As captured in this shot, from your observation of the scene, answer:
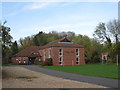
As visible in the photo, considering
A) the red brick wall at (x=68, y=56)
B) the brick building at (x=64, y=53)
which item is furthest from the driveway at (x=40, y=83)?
the brick building at (x=64, y=53)

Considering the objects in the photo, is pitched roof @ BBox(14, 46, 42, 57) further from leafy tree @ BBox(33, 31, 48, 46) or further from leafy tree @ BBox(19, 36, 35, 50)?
leafy tree @ BBox(19, 36, 35, 50)

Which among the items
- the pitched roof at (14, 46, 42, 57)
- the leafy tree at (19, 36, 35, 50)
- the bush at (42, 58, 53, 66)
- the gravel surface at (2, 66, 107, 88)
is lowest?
the bush at (42, 58, 53, 66)

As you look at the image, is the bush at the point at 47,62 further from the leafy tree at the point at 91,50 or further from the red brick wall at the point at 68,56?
the leafy tree at the point at 91,50

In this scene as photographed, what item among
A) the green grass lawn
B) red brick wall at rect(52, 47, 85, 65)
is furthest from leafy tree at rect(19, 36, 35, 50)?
the green grass lawn

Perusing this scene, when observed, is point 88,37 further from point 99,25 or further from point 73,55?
point 73,55

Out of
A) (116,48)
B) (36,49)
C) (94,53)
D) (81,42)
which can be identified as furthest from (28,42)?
(116,48)

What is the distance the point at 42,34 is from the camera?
268 ft

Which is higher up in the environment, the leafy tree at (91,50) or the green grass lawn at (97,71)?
the leafy tree at (91,50)

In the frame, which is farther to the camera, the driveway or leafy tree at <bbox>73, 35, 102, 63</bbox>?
leafy tree at <bbox>73, 35, 102, 63</bbox>

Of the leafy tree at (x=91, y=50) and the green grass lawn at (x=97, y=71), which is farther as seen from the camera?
the leafy tree at (x=91, y=50)

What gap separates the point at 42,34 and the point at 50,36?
3.53 meters

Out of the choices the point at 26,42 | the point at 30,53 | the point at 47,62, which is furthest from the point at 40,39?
the point at 47,62

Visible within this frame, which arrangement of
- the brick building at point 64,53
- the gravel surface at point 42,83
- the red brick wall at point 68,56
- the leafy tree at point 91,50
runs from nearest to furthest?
the gravel surface at point 42,83
the red brick wall at point 68,56
the brick building at point 64,53
the leafy tree at point 91,50

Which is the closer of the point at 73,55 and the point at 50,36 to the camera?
the point at 73,55
